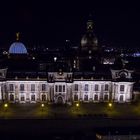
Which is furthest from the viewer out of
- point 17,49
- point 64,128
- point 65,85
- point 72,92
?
point 17,49

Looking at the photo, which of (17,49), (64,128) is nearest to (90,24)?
(17,49)

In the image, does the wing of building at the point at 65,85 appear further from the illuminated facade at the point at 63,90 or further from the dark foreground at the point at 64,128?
the dark foreground at the point at 64,128

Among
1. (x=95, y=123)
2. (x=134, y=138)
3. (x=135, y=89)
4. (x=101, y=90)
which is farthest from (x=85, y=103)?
(x=134, y=138)

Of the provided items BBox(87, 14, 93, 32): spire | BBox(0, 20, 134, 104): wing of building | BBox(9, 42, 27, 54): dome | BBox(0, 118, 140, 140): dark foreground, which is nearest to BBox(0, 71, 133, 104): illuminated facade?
BBox(0, 20, 134, 104): wing of building

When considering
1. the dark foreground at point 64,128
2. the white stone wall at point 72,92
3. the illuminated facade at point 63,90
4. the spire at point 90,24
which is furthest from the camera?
the spire at point 90,24

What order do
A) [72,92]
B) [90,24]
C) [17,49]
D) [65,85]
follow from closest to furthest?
[65,85] < [72,92] < [17,49] < [90,24]

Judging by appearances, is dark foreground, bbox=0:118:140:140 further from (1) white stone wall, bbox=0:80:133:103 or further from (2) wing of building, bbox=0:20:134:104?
(2) wing of building, bbox=0:20:134:104

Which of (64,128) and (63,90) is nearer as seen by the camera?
(64,128)

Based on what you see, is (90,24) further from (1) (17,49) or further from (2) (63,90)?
(2) (63,90)

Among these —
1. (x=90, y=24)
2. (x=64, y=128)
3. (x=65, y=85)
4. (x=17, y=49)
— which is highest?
(x=90, y=24)

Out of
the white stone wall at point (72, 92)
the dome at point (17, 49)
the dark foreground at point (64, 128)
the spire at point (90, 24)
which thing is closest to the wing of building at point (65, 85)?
the white stone wall at point (72, 92)
